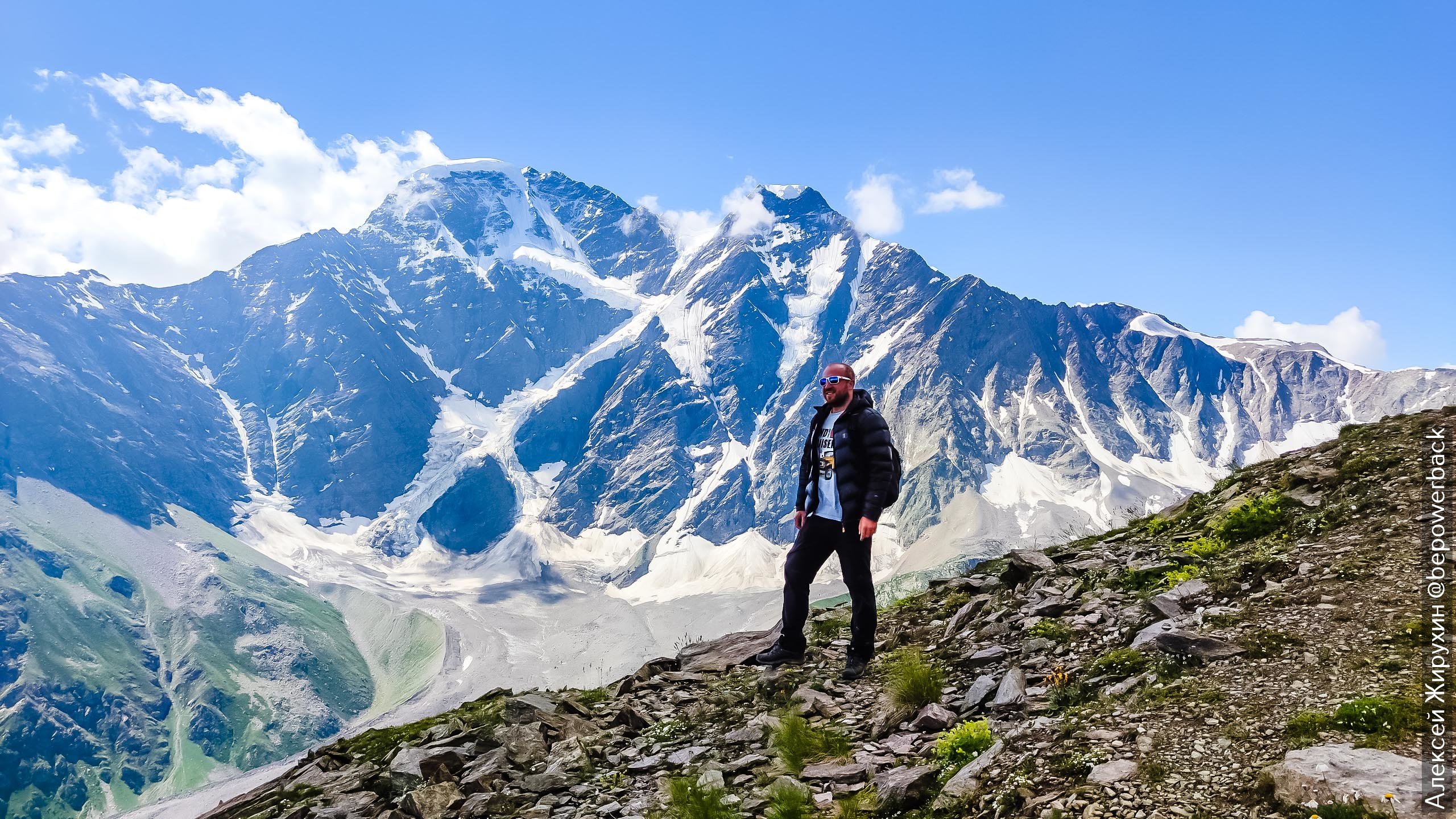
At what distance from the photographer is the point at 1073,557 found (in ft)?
44.0

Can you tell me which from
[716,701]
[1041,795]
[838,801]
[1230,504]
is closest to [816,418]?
[716,701]

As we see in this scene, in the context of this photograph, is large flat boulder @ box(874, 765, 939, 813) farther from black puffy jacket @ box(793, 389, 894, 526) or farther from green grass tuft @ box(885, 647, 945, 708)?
black puffy jacket @ box(793, 389, 894, 526)

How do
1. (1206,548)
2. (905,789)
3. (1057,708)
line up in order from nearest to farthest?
(905,789)
(1057,708)
(1206,548)

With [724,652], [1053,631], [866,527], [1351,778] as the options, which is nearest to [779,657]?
[724,652]

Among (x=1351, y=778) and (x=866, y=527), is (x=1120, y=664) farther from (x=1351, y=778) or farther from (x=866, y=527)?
(x=866, y=527)

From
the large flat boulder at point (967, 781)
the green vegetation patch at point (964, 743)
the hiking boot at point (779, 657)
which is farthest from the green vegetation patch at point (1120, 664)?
the hiking boot at point (779, 657)

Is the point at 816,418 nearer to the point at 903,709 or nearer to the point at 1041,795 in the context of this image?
the point at 903,709

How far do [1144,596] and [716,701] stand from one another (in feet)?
19.7

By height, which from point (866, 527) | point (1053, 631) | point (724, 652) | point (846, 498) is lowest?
point (724, 652)

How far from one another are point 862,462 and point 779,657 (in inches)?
140

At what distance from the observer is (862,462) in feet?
34.9

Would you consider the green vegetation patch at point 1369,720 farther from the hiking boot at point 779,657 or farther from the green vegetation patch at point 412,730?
the green vegetation patch at point 412,730

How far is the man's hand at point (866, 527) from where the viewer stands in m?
10.2

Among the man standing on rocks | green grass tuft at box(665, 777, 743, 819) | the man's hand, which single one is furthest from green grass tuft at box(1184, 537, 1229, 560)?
green grass tuft at box(665, 777, 743, 819)
